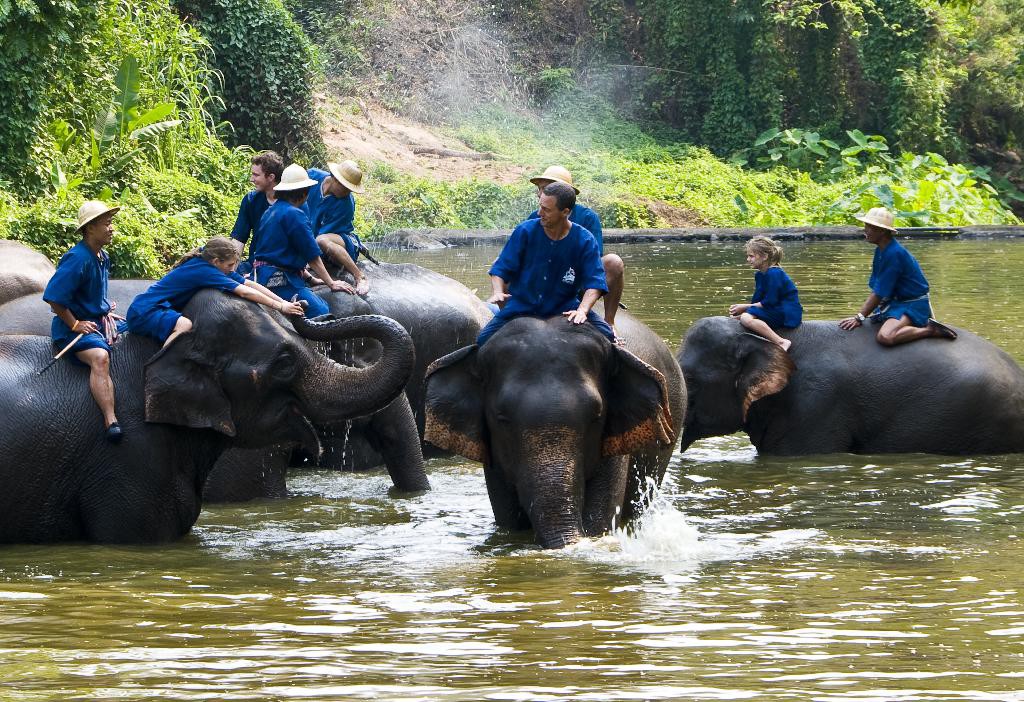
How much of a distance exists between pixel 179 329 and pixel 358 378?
0.78 metres

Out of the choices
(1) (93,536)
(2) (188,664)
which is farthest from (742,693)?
(1) (93,536)

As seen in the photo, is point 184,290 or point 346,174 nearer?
point 184,290

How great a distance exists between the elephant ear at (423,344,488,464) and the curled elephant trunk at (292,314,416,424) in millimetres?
244

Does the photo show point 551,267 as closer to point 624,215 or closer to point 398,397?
point 398,397

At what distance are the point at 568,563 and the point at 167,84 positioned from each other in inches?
642

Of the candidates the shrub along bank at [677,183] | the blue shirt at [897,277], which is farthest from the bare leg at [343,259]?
the shrub along bank at [677,183]

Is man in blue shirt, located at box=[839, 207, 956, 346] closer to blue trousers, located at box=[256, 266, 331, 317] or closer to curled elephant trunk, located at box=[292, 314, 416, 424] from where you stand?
blue trousers, located at box=[256, 266, 331, 317]

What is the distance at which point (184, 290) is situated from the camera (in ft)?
22.1

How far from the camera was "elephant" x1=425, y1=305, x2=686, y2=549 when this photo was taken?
19.9 feet

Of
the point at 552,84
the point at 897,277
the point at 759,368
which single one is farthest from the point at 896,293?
the point at 552,84

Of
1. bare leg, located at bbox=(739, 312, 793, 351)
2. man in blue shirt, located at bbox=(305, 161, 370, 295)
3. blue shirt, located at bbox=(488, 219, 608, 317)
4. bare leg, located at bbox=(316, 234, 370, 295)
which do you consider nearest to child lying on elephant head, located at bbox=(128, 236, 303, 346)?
blue shirt, located at bbox=(488, 219, 608, 317)

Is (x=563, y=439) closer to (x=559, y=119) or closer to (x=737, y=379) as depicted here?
(x=737, y=379)

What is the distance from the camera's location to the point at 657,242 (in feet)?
89.8

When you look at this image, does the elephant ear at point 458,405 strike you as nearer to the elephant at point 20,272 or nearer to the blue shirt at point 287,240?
the blue shirt at point 287,240
